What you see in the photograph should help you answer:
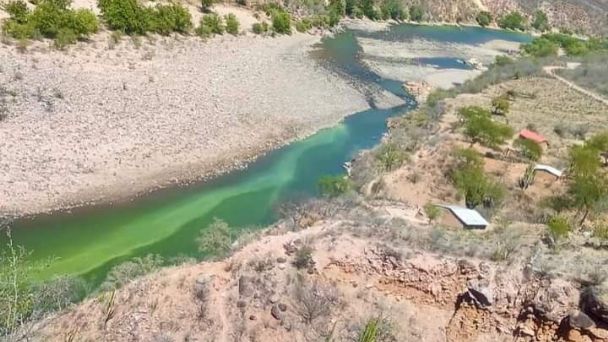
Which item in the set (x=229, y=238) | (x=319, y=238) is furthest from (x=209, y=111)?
(x=319, y=238)

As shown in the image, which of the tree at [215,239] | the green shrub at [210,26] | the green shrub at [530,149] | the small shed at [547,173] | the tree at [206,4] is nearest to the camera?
the tree at [215,239]

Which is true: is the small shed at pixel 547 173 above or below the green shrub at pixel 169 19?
below

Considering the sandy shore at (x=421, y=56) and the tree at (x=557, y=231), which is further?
the sandy shore at (x=421, y=56)

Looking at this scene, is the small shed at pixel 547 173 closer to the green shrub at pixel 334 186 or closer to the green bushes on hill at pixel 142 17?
the green shrub at pixel 334 186

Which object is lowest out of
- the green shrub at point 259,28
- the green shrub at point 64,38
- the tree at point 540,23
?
the tree at point 540,23

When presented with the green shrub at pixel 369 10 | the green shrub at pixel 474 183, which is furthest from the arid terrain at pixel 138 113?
the green shrub at pixel 369 10

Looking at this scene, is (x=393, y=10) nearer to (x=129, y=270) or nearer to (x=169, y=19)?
(x=169, y=19)

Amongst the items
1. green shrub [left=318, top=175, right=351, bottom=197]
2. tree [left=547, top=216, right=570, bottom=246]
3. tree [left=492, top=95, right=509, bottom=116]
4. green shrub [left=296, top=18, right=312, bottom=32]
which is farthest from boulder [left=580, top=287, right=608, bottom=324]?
green shrub [left=296, top=18, right=312, bottom=32]

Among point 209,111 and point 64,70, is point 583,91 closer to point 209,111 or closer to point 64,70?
point 209,111
